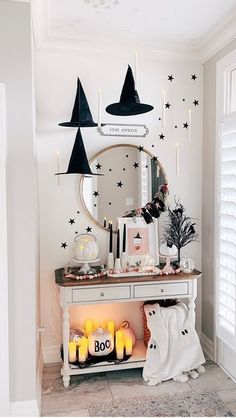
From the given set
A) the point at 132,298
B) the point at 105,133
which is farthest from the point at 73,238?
the point at 105,133

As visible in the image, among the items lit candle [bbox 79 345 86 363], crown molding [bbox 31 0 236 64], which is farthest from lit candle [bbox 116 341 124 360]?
crown molding [bbox 31 0 236 64]

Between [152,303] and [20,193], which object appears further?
[152,303]

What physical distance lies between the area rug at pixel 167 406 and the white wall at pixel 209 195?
667 millimetres

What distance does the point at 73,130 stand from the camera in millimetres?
2930

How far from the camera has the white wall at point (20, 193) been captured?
2113mm

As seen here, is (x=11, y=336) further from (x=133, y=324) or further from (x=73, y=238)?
(x=133, y=324)

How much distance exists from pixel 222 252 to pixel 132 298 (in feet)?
2.58

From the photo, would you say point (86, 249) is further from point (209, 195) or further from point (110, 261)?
point (209, 195)

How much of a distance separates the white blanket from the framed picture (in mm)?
427

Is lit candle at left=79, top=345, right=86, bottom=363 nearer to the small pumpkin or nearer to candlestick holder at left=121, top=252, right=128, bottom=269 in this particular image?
the small pumpkin

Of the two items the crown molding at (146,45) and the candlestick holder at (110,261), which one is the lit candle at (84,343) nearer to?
the candlestick holder at (110,261)

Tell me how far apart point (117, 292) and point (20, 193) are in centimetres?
106

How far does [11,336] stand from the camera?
2.17 meters

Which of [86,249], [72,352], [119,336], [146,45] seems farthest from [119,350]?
[146,45]
